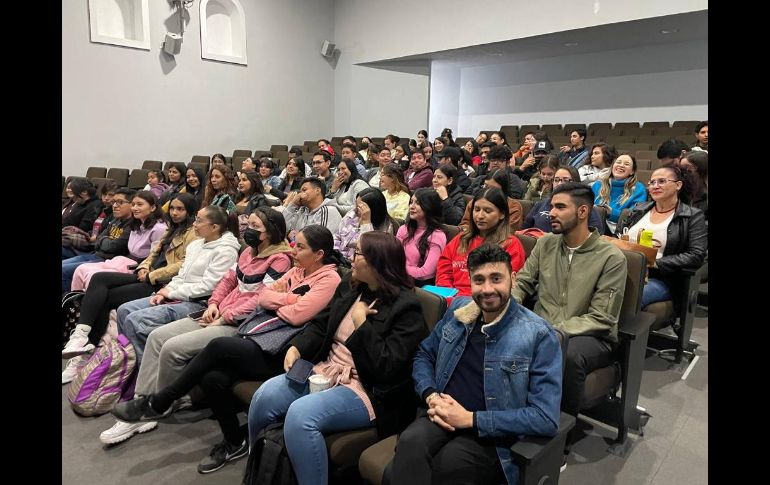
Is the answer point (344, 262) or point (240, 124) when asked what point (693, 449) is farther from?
point (240, 124)

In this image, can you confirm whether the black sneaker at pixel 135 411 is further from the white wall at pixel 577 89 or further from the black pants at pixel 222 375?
the white wall at pixel 577 89

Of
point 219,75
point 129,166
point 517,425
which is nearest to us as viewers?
point 517,425

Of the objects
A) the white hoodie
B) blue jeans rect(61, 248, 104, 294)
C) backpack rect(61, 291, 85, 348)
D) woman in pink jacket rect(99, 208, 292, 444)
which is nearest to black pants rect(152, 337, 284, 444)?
woman in pink jacket rect(99, 208, 292, 444)

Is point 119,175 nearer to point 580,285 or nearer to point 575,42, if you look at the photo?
point 580,285

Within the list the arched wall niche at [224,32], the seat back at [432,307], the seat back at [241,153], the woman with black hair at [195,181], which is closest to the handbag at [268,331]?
the seat back at [432,307]

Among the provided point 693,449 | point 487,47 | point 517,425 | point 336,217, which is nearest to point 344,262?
point 336,217

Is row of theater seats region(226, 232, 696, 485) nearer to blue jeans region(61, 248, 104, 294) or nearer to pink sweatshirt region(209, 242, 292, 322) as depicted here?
pink sweatshirt region(209, 242, 292, 322)

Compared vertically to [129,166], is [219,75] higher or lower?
higher

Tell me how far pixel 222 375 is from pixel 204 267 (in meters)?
0.95

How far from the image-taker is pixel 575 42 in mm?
8445

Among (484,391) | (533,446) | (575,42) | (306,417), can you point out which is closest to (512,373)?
(484,391)

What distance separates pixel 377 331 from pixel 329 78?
10.9 metres

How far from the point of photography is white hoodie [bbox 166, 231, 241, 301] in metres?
2.73
